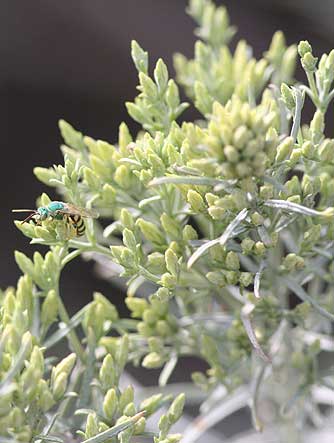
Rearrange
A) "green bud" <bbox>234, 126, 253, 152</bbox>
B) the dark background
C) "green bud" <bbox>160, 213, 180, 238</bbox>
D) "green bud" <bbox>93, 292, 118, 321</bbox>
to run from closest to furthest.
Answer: "green bud" <bbox>234, 126, 253, 152</bbox> < "green bud" <bbox>160, 213, 180, 238</bbox> < "green bud" <bbox>93, 292, 118, 321</bbox> < the dark background

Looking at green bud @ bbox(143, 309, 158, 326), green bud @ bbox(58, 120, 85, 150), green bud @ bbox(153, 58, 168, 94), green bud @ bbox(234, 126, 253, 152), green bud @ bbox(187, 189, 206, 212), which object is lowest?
green bud @ bbox(143, 309, 158, 326)

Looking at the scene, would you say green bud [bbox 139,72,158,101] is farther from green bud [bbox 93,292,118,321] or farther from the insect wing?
green bud [bbox 93,292,118,321]

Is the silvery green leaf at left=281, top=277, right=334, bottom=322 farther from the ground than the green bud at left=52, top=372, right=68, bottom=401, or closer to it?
farther from the ground

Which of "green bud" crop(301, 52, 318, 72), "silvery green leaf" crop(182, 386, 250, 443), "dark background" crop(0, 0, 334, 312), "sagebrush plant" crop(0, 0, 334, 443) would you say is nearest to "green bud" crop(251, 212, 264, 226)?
"sagebrush plant" crop(0, 0, 334, 443)

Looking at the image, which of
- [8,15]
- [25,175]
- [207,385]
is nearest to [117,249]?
[207,385]

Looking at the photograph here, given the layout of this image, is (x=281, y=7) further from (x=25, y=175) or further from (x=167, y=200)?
(x=167, y=200)

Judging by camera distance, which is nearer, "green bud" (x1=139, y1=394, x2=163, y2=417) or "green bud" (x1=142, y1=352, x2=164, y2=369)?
"green bud" (x1=139, y1=394, x2=163, y2=417)

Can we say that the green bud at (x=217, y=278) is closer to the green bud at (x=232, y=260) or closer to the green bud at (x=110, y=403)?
the green bud at (x=232, y=260)
